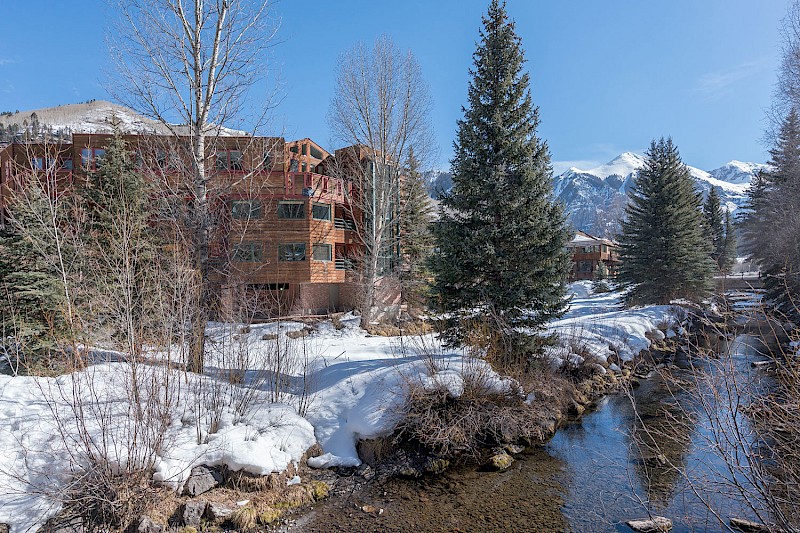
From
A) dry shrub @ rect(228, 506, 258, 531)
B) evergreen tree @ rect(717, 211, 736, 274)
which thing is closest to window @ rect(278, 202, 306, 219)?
dry shrub @ rect(228, 506, 258, 531)

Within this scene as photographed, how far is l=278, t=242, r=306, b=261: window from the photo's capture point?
23453mm

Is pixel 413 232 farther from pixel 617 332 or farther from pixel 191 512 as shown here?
pixel 191 512

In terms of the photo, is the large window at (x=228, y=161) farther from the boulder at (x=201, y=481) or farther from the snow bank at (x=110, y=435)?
the boulder at (x=201, y=481)

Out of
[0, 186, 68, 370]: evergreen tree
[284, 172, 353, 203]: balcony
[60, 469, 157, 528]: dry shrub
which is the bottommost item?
[60, 469, 157, 528]: dry shrub

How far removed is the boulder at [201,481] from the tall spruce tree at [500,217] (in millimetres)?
6487

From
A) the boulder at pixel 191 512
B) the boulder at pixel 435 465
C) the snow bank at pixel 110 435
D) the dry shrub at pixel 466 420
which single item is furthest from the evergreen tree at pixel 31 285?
the boulder at pixel 435 465

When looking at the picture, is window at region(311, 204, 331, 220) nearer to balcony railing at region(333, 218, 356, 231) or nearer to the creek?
balcony railing at region(333, 218, 356, 231)

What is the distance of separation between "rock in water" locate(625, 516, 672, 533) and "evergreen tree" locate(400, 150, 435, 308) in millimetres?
18157

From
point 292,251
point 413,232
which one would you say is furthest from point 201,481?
point 413,232

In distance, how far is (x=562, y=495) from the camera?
22.6ft

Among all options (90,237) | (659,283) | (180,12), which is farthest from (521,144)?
(659,283)

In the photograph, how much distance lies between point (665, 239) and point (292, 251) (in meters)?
22.7

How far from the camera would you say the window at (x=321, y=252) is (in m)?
24.0

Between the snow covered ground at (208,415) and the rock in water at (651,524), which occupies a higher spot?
the snow covered ground at (208,415)
